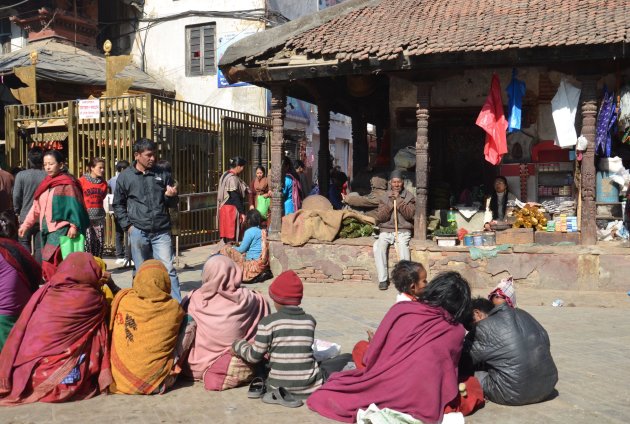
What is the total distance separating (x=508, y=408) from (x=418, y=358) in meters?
1.06

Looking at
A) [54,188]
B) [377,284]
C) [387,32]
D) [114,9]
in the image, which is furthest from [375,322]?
[114,9]

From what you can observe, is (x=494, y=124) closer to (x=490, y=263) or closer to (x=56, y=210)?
(x=490, y=263)

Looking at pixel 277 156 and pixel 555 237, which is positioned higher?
pixel 277 156

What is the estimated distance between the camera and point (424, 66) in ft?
30.1

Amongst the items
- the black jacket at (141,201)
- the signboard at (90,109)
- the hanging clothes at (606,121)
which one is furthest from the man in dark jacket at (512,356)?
the signboard at (90,109)

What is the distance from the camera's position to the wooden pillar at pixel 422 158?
380 inches

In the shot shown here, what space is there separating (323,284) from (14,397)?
5.71 metres

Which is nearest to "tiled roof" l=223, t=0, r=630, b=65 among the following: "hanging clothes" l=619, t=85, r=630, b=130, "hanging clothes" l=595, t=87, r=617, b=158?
"hanging clothes" l=619, t=85, r=630, b=130

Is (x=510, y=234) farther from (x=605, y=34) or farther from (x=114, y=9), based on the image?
(x=114, y=9)

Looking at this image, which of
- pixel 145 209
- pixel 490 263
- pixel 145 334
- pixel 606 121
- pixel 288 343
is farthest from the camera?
pixel 606 121

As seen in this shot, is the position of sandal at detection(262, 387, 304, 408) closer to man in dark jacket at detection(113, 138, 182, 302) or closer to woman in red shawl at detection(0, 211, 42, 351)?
woman in red shawl at detection(0, 211, 42, 351)

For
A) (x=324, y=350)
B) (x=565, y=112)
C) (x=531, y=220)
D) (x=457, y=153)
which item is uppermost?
(x=565, y=112)

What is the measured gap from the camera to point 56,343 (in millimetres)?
4660

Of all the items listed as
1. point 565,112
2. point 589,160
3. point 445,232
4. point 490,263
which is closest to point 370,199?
point 445,232
